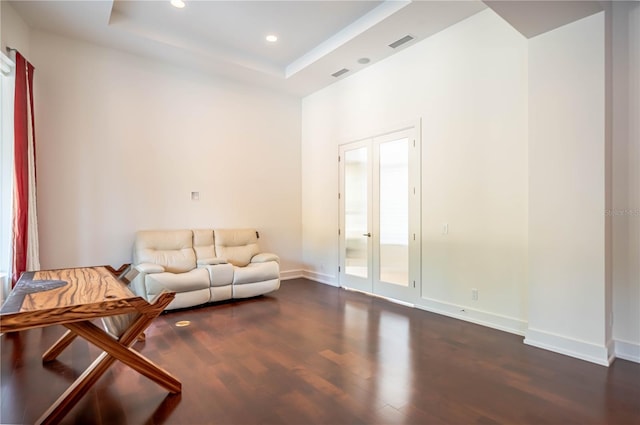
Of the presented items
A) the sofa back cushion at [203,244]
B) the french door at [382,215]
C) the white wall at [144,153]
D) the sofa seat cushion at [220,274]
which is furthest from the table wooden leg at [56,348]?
the french door at [382,215]

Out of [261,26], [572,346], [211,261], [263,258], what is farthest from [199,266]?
[572,346]

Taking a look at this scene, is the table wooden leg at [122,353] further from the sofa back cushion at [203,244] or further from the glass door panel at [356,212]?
the glass door panel at [356,212]

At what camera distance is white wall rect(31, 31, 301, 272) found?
13.9ft

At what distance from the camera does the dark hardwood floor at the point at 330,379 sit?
1998 mm

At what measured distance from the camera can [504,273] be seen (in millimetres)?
3547

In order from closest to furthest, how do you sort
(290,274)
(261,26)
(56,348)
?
1. (56,348)
2. (261,26)
3. (290,274)

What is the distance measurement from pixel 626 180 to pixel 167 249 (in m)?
5.24

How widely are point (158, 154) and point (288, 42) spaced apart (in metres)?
2.53

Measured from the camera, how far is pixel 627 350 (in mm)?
2822

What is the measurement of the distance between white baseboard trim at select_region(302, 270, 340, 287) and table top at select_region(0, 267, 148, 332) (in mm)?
3841

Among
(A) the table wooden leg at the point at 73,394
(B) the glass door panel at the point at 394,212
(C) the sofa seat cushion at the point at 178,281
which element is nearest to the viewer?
(A) the table wooden leg at the point at 73,394

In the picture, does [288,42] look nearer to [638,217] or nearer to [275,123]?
[275,123]

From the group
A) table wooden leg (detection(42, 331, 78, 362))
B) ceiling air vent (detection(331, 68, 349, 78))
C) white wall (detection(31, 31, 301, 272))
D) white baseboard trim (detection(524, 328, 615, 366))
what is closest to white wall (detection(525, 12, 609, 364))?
white baseboard trim (detection(524, 328, 615, 366))

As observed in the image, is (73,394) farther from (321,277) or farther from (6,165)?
(321,277)
